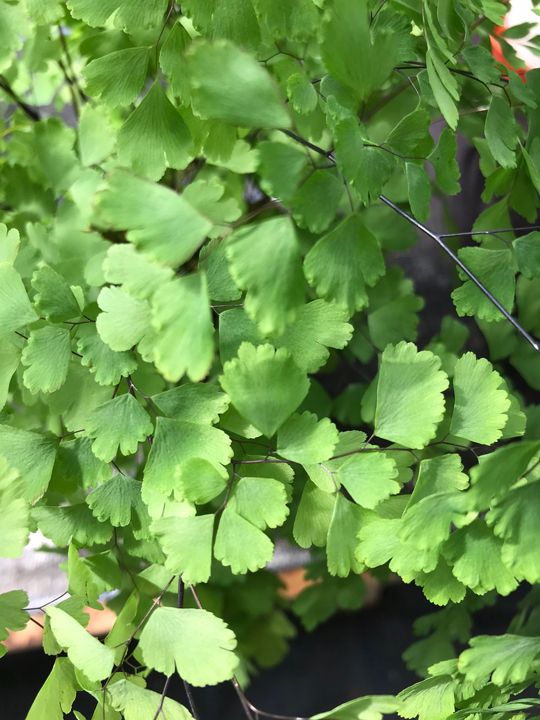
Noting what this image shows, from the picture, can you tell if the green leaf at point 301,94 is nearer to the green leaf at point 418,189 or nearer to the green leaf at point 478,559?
the green leaf at point 418,189

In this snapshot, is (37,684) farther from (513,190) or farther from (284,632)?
(513,190)

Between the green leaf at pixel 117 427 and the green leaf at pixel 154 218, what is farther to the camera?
the green leaf at pixel 117 427

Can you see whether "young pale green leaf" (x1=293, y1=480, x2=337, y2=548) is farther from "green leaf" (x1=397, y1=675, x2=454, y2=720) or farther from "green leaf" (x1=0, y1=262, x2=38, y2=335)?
"green leaf" (x1=0, y1=262, x2=38, y2=335)

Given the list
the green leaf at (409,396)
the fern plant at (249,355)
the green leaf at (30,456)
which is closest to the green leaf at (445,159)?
the fern plant at (249,355)

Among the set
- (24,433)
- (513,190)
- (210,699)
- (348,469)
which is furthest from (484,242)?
(210,699)

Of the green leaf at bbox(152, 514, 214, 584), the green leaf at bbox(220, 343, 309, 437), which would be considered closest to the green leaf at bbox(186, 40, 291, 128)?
the green leaf at bbox(220, 343, 309, 437)

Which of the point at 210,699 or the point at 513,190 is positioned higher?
the point at 513,190
